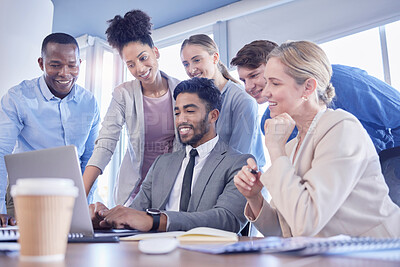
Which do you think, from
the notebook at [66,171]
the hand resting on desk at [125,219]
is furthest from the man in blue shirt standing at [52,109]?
the notebook at [66,171]

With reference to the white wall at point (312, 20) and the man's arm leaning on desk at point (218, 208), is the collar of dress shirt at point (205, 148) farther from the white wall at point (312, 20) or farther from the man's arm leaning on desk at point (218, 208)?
the white wall at point (312, 20)

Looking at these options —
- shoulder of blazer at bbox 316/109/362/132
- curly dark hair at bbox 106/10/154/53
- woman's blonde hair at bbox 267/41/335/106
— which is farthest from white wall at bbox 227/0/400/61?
shoulder of blazer at bbox 316/109/362/132

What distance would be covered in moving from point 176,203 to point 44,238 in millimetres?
1165

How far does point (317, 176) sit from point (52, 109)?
1.83 meters

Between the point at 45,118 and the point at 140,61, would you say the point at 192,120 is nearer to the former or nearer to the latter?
the point at 140,61

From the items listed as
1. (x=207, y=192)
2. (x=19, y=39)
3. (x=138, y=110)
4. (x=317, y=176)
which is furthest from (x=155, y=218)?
(x=19, y=39)

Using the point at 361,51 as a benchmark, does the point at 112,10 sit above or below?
above

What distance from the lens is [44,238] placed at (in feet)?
1.67

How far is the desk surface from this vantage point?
19.6 inches

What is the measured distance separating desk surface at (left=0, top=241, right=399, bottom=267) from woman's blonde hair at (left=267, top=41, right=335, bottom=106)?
30.3 inches

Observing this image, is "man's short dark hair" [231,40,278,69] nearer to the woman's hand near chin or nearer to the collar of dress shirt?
the collar of dress shirt

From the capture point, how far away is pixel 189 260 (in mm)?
550

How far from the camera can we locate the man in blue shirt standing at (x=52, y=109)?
2.25m

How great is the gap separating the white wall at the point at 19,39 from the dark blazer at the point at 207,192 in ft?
5.33
